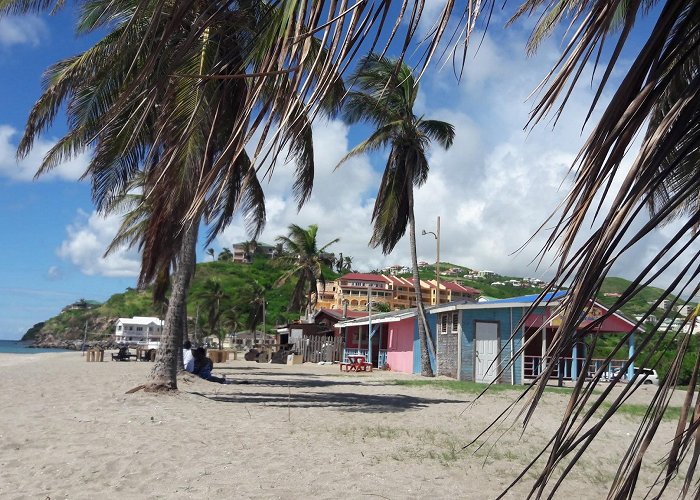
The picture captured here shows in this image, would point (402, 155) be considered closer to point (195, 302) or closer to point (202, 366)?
point (202, 366)

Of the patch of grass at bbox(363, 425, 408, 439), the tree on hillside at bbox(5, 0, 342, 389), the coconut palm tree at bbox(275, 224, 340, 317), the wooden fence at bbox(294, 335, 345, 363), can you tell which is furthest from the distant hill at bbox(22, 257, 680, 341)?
the patch of grass at bbox(363, 425, 408, 439)

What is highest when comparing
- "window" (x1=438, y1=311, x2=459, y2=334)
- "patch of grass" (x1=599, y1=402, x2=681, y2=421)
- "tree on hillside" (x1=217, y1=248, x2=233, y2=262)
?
"tree on hillside" (x1=217, y1=248, x2=233, y2=262)

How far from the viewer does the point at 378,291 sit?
8294 cm

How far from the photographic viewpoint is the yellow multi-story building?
244 feet

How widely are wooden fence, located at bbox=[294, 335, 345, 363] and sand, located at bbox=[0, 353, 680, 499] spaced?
22.0 meters

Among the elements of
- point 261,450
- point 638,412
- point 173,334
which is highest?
point 173,334

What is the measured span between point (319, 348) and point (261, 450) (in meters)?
28.1

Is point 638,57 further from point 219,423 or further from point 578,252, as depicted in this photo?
point 219,423

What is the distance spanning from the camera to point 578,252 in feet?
5.14

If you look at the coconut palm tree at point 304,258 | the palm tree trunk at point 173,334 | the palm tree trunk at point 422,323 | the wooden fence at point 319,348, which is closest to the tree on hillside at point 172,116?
the palm tree trunk at point 173,334

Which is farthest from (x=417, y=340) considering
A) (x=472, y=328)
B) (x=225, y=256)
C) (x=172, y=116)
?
(x=225, y=256)

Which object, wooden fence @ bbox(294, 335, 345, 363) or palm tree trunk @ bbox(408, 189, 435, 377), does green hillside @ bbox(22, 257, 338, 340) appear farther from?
palm tree trunk @ bbox(408, 189, 435, 377)

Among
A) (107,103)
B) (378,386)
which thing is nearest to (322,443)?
(107,103)

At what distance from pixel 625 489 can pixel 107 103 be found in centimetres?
848
